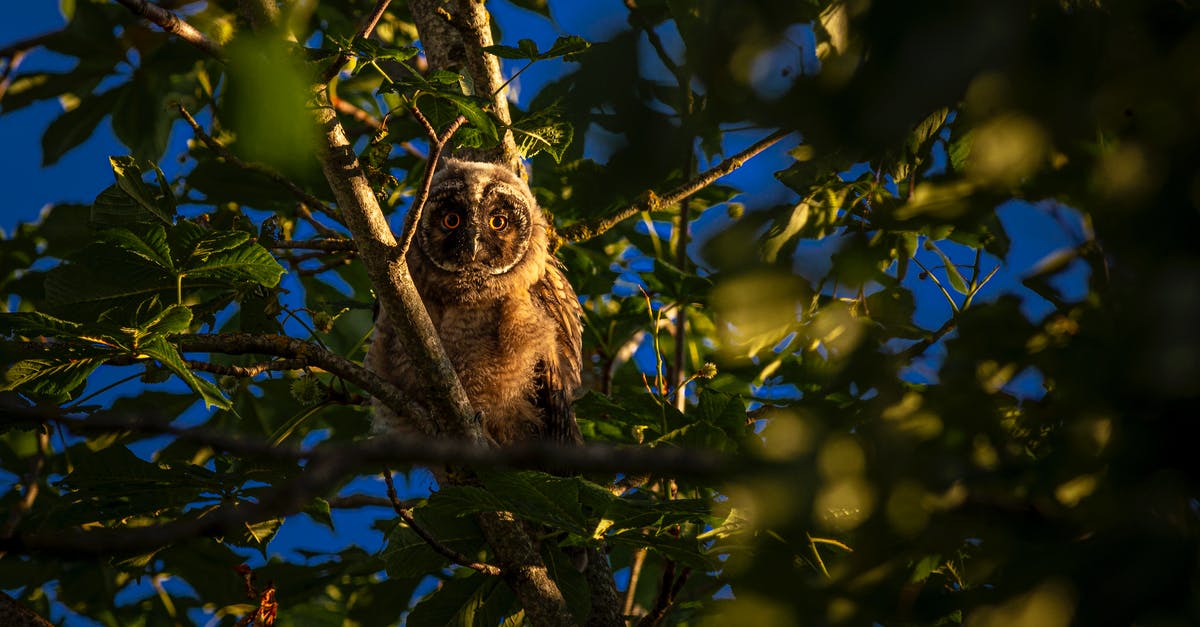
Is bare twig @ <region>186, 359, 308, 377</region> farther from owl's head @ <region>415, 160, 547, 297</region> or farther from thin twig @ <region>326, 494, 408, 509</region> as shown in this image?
owl's head @ <region>415, 160, 547, 297</region>

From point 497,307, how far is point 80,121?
171cm

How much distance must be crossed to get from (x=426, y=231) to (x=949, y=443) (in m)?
3.25

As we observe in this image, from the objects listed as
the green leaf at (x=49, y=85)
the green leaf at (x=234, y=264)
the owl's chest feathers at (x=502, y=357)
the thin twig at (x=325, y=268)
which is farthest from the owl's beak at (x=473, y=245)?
the green leaf at (x=234, y=264)

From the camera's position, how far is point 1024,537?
662mm

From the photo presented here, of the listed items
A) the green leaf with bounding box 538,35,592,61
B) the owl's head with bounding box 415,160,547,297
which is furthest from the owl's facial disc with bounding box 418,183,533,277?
the green leaf with bounding box 538,35,592,61

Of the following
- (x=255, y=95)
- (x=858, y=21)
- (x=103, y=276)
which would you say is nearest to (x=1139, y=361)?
(x=858, y=21)

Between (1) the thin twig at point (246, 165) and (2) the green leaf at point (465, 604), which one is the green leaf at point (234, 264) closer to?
(1) the thin twig at point (246, 165)

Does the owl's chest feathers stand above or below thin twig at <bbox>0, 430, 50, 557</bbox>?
above

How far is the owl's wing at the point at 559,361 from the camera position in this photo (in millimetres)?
3354

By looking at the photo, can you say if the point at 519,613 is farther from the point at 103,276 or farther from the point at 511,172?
the point at 511,172

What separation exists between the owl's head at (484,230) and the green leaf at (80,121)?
1236mm

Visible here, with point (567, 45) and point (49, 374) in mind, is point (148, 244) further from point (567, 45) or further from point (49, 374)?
point (567, 45)

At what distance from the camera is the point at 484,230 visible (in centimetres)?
365

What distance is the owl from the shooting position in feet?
11.1
